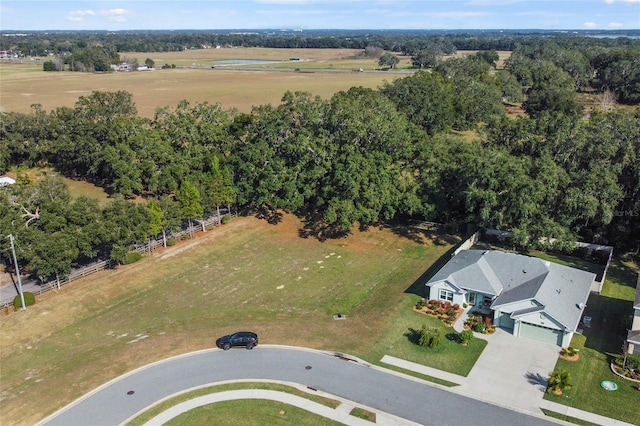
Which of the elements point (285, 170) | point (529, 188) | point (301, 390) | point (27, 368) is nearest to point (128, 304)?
point (27, 368)

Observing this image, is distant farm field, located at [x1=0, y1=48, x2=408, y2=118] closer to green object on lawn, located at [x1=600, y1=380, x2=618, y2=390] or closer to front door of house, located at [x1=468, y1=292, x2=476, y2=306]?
front door of house, located at [x1=468, y1=292, x2=476, y2=306]

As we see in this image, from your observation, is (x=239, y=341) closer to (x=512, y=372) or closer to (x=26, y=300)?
(x=512, y=372)

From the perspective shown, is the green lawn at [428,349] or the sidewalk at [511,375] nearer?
the sidewalk at [511,375]

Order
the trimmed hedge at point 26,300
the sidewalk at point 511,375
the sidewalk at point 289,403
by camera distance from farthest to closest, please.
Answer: the trimmed hedge at point 26,300, the sidewalk at point 511,375, the sidewalk at point 289,403

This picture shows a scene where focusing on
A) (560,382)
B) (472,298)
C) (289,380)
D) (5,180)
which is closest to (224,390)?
(289,380)

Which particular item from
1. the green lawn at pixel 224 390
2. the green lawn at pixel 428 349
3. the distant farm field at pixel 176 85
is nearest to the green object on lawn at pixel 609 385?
the green lawn at pixel 428 349

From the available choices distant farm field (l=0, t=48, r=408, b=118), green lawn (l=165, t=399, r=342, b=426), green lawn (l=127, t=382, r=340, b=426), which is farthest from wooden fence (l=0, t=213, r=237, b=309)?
distant farm field (l=0, t=48, r=408, b=118)

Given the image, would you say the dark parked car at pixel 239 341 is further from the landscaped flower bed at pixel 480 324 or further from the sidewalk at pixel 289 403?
the landscaped flower bed at pixel 480 324
